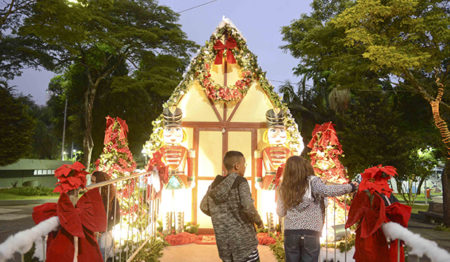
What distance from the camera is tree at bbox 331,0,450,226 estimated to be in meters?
9.83

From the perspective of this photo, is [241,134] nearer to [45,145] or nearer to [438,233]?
[438,233]

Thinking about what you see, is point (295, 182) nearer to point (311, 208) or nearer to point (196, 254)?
point (311, 208)

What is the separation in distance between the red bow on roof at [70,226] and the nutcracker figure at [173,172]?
391 centimetres

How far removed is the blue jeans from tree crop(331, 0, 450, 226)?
828cm

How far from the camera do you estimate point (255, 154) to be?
762cm

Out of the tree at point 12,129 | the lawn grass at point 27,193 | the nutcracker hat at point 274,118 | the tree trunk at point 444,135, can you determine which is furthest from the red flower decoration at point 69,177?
the lawn grass at point 27,193

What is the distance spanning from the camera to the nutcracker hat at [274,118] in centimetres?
728

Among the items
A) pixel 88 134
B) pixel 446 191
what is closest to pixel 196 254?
pixel 446 191

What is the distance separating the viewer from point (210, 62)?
7.77 metres

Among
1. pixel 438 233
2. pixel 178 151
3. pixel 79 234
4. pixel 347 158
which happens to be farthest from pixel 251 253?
pixel 347 158

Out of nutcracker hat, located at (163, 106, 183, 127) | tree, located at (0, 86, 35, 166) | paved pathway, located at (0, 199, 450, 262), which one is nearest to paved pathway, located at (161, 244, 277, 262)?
paved pathway, located at (0, 199, 450, 262)

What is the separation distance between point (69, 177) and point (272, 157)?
4882 millimetres

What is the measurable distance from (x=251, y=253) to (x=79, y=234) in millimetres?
1478

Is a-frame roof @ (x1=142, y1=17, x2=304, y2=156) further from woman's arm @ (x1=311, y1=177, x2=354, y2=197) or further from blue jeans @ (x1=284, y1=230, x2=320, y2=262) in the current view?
blue jeans @ (x1=284, y1=230, x2=320, y2=262)
